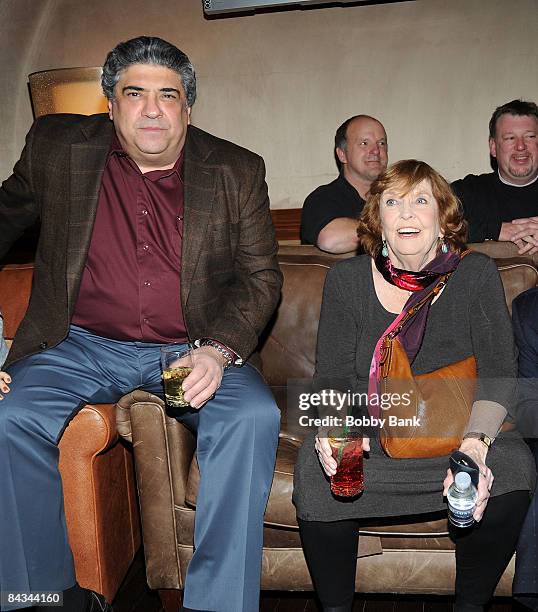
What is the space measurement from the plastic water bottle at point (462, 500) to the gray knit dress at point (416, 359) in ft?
0.59

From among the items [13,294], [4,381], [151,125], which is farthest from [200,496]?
[13,294]

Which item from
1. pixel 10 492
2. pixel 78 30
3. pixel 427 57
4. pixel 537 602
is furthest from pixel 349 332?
pixel 78 30

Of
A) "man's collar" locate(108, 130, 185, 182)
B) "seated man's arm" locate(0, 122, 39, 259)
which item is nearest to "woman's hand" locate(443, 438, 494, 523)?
"man's collar" locate(108, 130, 185, 182)

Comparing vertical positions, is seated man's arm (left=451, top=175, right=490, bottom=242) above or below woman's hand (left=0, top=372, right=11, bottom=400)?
above

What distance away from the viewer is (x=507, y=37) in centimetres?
407

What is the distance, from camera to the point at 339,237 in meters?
3.15

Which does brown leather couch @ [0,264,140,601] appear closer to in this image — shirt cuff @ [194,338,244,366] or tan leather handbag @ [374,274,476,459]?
shirt cuff @ [194,338,244,366]

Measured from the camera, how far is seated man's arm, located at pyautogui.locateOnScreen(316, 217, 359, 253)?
3.08 m

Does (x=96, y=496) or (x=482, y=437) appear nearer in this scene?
(x=482, y=437)

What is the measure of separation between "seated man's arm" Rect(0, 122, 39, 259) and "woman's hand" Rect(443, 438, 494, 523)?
1.44 m

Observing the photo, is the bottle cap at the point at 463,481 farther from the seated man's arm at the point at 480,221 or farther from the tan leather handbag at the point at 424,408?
the seated man's arm at the point at 480,221

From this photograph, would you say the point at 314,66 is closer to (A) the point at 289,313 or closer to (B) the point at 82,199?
(A) the point at 289,313

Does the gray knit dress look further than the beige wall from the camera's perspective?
No

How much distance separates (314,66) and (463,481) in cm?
299
